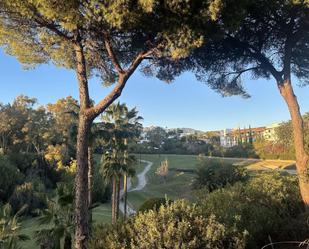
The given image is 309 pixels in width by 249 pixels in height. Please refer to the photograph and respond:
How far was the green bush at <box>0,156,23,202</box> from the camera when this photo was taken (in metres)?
41.8

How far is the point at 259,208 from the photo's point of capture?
373 inches

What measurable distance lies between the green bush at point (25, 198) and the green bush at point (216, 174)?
19173mm

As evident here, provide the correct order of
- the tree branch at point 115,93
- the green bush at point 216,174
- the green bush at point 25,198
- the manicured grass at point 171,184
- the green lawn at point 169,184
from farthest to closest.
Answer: the manicured grass at point 171,184 → the green lawn at point 169,184 → the green bush at point 25,198 → the green bush at point 216,174 → the tree branch at point 115,93

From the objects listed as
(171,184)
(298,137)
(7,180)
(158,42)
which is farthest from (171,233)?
(171,184)

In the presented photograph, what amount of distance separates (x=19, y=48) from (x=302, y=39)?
951 cm

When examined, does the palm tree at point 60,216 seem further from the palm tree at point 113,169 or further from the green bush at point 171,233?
the palm tree at point 113,169

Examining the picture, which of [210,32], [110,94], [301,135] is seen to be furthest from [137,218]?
[301,135]

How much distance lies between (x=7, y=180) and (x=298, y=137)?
37.0 m

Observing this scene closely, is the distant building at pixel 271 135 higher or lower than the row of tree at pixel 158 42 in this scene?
higher

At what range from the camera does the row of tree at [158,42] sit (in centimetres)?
907

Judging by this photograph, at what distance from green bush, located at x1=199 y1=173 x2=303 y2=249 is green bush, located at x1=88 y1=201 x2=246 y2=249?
0.46 m

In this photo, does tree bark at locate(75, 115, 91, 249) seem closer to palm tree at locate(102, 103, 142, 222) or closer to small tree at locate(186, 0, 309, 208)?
small tree at locate(186, 0, 309, 208)

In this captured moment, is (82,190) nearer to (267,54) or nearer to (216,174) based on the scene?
(267,54)

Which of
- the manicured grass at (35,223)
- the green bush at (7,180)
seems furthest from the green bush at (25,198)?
the manicured grass at (35,223)
